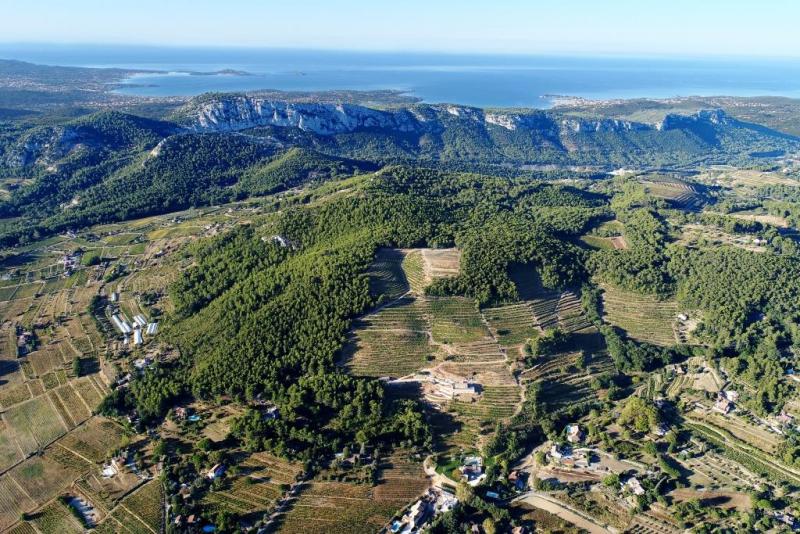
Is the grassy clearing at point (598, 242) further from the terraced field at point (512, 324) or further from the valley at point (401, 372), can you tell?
the terraced field at point (512, 324)

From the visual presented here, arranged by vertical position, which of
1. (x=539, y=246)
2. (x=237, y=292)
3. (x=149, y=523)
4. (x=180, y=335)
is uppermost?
(x=539, y=246)

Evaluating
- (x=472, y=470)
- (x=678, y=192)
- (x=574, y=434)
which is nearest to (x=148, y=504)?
(x=472, y=470)

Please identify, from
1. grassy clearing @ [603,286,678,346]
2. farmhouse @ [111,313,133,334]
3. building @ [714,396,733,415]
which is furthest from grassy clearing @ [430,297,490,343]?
farmhouse @ [111,313,133,334]

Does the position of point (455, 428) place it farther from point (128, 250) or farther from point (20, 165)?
point (20, 165)

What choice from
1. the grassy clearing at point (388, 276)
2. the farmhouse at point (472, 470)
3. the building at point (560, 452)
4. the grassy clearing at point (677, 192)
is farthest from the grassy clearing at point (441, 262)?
the grassy clearing at point (677, 192)

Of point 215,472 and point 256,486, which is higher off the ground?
point 215,472

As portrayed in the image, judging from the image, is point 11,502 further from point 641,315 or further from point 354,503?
point 641,315

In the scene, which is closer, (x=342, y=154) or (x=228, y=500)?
(x=228, y=500)

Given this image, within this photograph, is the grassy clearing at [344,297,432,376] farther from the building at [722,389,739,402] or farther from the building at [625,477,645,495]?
the building at [722,389,739,402]

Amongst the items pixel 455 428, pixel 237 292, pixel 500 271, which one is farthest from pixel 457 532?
pixel 237 292
